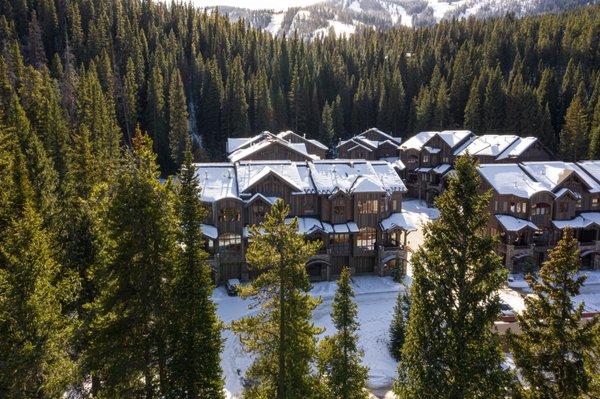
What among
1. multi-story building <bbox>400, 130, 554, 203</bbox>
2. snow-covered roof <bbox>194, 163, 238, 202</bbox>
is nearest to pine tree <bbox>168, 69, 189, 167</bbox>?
snow-covered roof <bbox>194, 163, 238, 202</bbox>

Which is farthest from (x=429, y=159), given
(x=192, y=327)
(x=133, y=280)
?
(x=133, y=280)

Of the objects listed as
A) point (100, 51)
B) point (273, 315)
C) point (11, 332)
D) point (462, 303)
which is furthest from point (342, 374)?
point (100, 51)

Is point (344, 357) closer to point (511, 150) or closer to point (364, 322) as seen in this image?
point (364, 322)

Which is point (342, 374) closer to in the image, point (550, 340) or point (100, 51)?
point (550, 340)

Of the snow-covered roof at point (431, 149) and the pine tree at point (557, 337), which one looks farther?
the snow-covered roof at point (431, 149)

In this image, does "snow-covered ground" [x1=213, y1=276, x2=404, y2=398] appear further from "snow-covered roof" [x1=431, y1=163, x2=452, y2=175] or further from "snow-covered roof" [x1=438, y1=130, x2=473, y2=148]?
"snow-covered roof" [x1=438, y1=130, x2=473, y2=148]

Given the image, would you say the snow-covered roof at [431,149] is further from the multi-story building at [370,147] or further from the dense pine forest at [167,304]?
the dense pine forest at [167,304]

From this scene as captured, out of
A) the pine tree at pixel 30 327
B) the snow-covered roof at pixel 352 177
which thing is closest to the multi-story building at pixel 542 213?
the snow-covered roof at pixel 352 177
